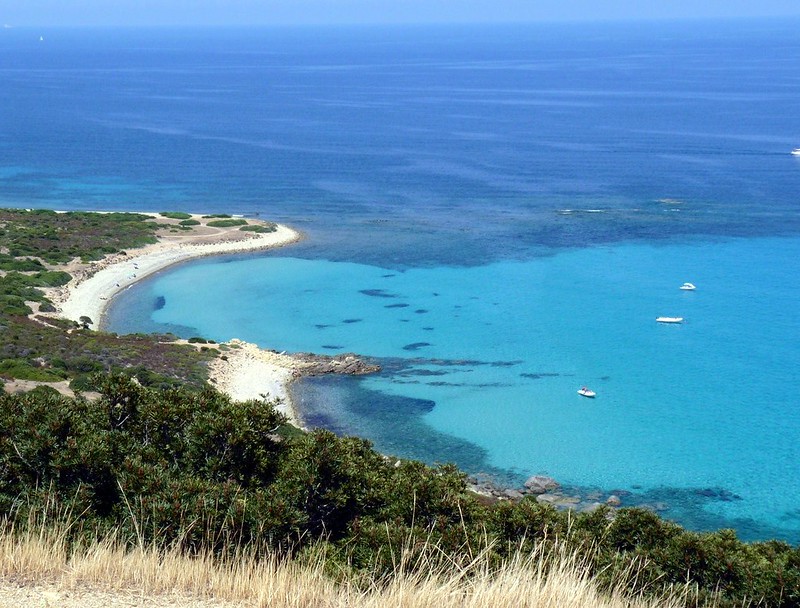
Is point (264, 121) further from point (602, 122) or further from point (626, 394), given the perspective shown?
point (626, 394)

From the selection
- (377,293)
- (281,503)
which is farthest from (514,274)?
(281,503)

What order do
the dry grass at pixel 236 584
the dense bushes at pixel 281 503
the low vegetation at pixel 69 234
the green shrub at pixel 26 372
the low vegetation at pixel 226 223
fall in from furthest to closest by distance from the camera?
the low vegetation at pixel 226 223, the low vegetation at pixel 69 234, the green shrub at pixel 26 372, the dense bushes at pixel 281 503, the dry grass at pixel 236 584

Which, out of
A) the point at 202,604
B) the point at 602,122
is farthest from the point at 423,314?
the point at 602,122

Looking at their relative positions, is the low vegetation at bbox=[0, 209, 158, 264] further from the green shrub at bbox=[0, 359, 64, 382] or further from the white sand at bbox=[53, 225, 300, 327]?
the green shrub at bbox=[0, 359, 64, 382]

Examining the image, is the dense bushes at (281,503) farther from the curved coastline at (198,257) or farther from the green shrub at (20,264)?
the green shrub at (20,264)

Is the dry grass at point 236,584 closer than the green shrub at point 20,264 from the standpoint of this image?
Yes

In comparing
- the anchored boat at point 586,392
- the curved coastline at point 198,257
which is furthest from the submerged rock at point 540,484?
the anchored boat at point 586,392

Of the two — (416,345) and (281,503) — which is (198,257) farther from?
(281,503)
